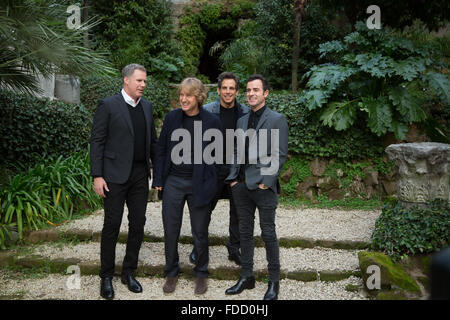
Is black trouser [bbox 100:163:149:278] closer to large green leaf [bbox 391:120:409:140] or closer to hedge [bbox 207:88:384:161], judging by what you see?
hedge [bbox 207:88:384:161]

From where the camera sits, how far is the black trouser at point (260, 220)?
3.25m

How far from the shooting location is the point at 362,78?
20.5 ft

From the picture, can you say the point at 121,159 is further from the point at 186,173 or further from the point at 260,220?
the point at 260,220

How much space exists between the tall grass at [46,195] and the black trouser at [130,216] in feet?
5.66

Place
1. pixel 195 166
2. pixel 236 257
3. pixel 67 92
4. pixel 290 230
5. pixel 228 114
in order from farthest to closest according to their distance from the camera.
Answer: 1. pixel 67 92
2. pixel 290 230
3. pixel 236 257
4. pixel 228 114
5. pixel 195 166

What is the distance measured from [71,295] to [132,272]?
0.60 metres

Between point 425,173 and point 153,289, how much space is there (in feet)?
10.9

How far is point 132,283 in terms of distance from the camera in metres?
3.50

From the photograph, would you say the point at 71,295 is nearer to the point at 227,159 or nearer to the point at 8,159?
the point at 227,159

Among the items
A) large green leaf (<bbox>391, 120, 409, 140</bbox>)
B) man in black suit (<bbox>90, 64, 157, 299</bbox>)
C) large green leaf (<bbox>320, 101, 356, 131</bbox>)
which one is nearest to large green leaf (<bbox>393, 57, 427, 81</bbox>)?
large green leaf (<bbox>391, 120, 409, 140</bbox>)

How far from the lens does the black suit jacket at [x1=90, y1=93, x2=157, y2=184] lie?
321cm

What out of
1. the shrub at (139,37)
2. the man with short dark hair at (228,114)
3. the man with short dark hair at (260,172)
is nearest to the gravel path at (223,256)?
the man with short dark hair at (228,114)

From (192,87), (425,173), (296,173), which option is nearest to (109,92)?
(296,173)

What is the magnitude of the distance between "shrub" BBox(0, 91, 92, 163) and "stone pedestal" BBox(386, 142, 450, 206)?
203 inches
